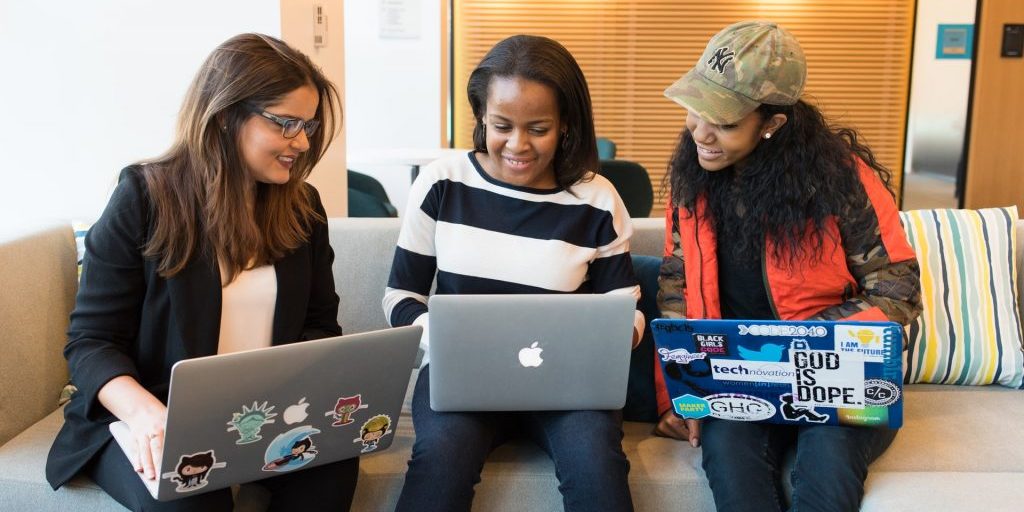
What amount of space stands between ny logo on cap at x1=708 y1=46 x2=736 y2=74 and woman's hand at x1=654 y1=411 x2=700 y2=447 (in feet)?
2.25

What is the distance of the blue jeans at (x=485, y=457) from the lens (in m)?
1.60

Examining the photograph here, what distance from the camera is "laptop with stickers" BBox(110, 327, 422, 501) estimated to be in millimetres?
1323

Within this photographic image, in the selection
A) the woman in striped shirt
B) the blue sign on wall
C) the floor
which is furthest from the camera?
the floor

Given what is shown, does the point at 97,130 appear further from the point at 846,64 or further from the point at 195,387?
the point at 846,64

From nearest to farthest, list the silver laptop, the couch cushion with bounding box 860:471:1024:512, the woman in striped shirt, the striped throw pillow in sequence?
the silver laptop < the couch cushion with bounding box 860:471:1024:512 < the woman in striped shirt < the striped throw pillow

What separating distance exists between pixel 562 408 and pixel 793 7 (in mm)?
5019

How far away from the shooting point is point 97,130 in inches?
99.4

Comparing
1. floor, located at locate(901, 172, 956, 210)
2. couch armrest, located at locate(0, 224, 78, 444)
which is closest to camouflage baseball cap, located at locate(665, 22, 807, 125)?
couch armrest, located at locate(0, 224, 78, 444)

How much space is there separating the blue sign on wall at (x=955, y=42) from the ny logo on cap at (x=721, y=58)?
4615 mm

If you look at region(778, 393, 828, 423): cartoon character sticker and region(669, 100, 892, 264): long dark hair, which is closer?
region(778, 393, 828, 423): cartoon character sticker

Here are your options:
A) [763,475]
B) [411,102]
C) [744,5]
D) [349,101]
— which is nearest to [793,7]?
[744,5]

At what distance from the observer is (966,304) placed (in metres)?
2.22

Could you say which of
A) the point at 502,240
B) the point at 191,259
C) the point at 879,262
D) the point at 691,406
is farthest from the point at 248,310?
the point at 879,262

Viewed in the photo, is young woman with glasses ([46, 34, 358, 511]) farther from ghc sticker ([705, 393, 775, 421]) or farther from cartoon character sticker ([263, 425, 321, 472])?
ghc sticker ([705, 393, 775, 421])
